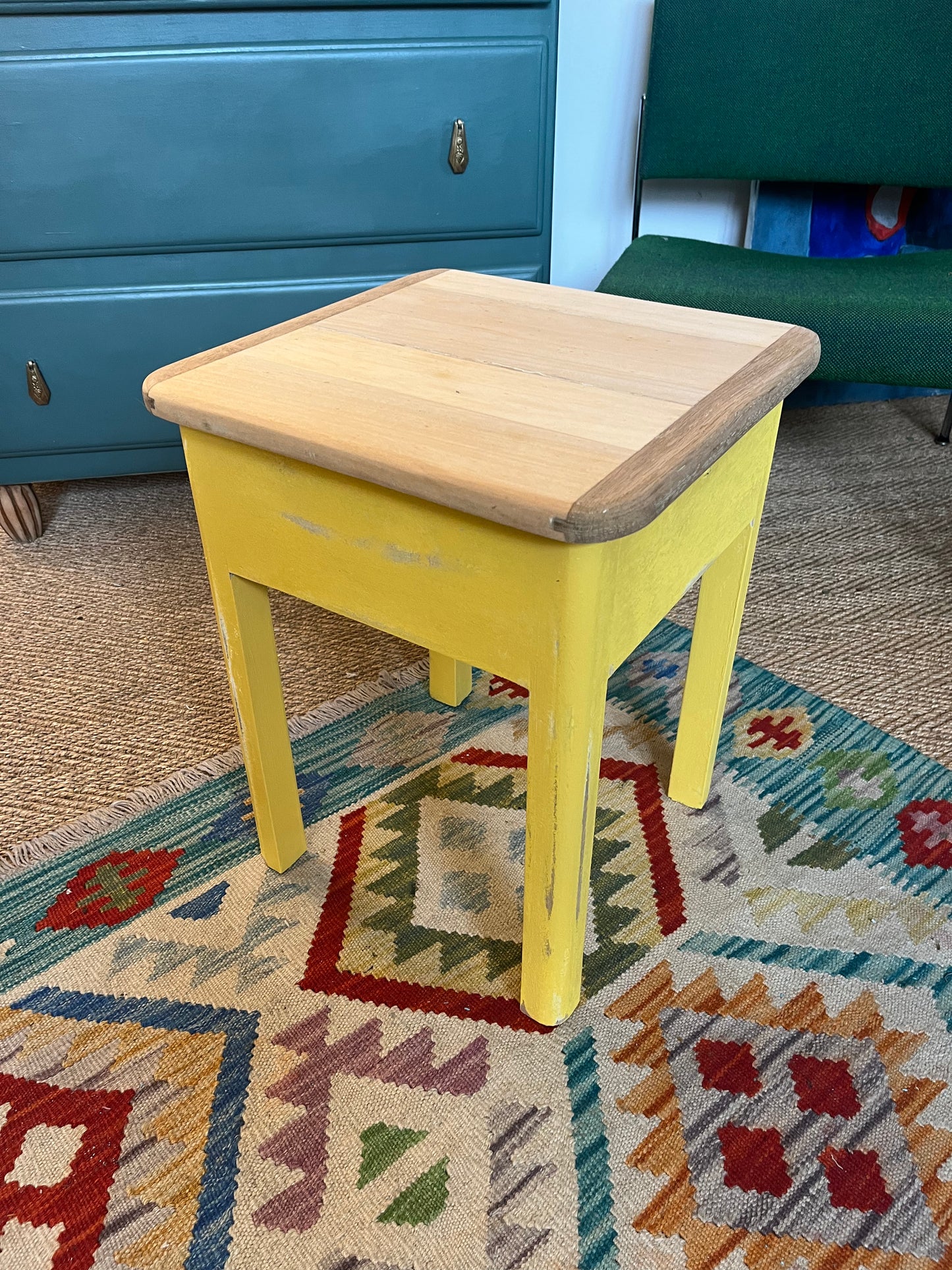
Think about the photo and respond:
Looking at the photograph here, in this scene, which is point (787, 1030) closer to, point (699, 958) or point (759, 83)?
point (699, 958)

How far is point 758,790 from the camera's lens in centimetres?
108

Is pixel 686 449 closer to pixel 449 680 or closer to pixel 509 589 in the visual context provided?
pixel 509 589

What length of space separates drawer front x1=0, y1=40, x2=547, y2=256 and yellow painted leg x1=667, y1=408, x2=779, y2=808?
778 mm

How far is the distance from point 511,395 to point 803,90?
1342mm

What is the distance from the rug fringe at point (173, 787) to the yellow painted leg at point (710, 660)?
1.33 feet

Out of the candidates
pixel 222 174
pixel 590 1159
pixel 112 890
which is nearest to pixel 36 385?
pixel 222 174

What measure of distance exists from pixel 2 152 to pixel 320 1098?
1.28 m

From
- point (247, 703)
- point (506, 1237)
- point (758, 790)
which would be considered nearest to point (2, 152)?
point (247, 703)

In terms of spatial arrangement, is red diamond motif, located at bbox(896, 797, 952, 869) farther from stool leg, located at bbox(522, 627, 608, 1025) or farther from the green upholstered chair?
the green upholstered chair

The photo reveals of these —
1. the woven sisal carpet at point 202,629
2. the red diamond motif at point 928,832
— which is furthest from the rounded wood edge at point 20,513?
the red diamond motif at point 928,832

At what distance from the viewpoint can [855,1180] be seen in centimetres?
72

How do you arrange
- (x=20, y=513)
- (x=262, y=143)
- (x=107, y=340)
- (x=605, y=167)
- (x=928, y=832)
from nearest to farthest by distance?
1. (x=928, y=832)
2. (x=262, y=143)
3. (x=107, y=340)
4. (x=20, y=513)
5. (x=605, y=167)

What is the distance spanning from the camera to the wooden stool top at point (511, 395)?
0.58 m

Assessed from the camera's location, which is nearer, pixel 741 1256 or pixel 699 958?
pixel 741 1256
